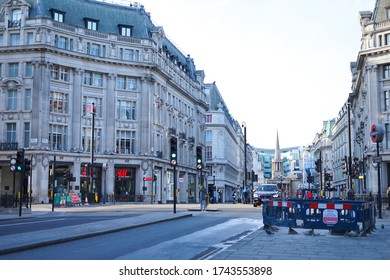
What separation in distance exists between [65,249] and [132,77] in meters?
52.7

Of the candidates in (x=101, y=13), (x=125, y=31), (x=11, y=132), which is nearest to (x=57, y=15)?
(x=101, y=13)

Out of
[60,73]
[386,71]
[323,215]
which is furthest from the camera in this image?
[60,73]

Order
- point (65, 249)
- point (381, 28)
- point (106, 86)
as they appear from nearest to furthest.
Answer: point (65, 249), point (381, 28), point (106, 86)

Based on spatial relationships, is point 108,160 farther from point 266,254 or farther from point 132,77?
point 266,254

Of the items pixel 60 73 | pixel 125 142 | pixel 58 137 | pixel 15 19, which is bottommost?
pixel 125 142

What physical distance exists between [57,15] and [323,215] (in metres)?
50.9

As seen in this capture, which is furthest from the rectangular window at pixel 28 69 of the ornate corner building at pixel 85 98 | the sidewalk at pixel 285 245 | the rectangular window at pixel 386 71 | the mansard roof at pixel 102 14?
the sidewalk at pixel 285 245

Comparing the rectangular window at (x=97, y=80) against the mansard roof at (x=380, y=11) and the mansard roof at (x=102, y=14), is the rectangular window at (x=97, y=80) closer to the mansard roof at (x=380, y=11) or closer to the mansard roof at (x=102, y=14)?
the mansard roof at (x=102, y=14)

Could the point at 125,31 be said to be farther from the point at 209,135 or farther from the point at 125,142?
the point at 209,135

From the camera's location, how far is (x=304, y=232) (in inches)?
645

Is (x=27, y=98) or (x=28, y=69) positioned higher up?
(x=28, y=69)

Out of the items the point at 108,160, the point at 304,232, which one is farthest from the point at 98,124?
the point at 304,232

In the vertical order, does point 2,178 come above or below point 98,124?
below

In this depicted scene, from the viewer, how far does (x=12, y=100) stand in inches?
2240
